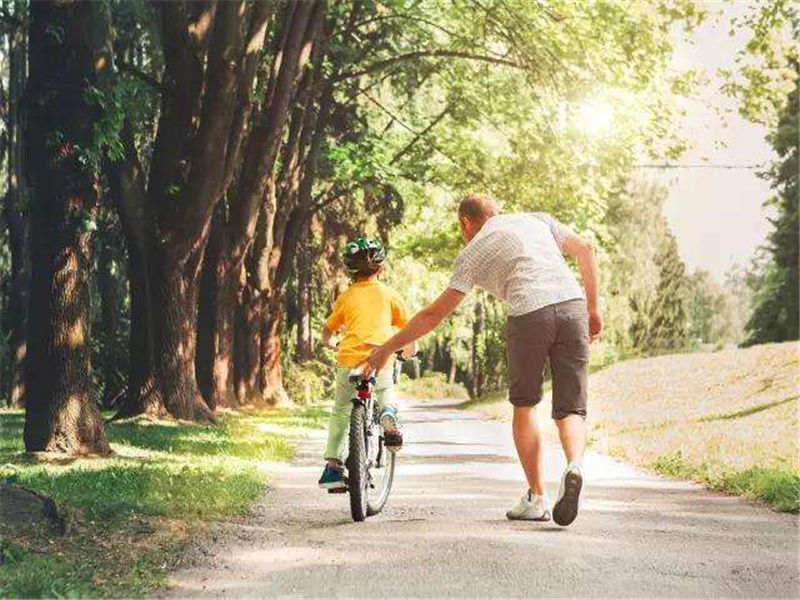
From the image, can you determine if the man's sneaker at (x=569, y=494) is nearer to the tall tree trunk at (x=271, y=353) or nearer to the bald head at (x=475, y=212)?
the bald head at (x=475, y=212)

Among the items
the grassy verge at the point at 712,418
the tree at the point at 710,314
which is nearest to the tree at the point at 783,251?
the grassy verge at the point at 712,418

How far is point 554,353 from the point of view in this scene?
751cm

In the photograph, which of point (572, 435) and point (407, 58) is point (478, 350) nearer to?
point (407, 58)

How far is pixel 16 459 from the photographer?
11.8 m

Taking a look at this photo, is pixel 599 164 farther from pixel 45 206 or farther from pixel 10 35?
pixel 45 206

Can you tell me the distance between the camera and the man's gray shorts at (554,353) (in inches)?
293

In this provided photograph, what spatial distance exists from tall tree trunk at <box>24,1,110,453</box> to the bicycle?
14.5 ft

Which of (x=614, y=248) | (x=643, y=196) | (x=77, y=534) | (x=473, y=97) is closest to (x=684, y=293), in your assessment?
(x=643, y=196)

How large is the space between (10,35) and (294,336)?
15.1 metres

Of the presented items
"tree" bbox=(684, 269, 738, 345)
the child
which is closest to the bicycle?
the child

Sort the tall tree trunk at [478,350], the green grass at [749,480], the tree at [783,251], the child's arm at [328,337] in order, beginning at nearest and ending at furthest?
the child's arm at [328,337] < the green grass at [749,480] < the tree at [783,251] < the tall tree trunk at [478,350]

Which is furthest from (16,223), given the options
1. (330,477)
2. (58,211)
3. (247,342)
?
(330,477)

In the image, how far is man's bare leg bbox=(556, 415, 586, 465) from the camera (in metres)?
7.34

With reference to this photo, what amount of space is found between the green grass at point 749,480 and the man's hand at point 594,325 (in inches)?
102
